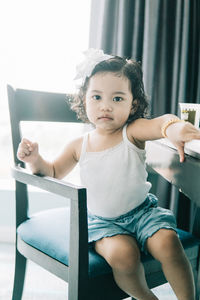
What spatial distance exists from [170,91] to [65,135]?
111 centimetres

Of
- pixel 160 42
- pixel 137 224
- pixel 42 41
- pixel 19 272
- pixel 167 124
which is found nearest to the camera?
pixel 167 124

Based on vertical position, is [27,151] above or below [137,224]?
above

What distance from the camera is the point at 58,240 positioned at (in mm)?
1075

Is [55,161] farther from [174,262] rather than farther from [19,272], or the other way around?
[174,262]

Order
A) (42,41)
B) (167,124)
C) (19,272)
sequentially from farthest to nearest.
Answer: (42,41) < (19,272) < (167,124)

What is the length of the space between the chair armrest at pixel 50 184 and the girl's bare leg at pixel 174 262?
12.1 inches

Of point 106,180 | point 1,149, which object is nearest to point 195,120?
point 106,180

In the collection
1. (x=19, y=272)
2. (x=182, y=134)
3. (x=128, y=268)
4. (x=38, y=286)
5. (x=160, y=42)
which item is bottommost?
(x=38, y=286)

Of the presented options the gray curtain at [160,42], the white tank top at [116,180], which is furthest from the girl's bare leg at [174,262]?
the gray curtain at [160,42]

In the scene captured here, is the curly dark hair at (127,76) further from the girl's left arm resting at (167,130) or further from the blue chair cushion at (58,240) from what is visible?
the blue chair cushion at (58,240)

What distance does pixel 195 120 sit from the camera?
132cm

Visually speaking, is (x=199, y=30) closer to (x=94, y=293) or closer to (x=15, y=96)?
(x=15, y=96)

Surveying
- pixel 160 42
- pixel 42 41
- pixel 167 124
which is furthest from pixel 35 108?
pixel 42 41

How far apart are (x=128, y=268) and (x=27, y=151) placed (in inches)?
20.6
